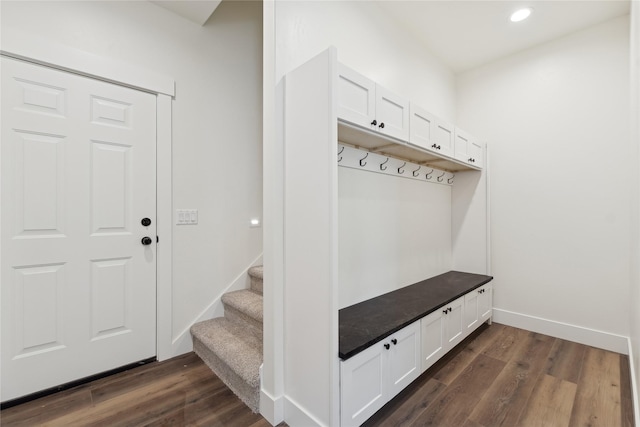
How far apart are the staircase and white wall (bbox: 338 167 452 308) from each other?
0.71 meters

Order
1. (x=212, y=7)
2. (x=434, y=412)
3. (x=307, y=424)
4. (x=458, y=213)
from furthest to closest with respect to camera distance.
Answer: (x=458, y=213)
(x=212, y=7)
(x=434, y=412)
(x=307, y=424)

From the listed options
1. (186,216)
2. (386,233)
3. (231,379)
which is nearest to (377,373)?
(231,379)

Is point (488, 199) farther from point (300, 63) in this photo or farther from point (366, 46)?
point (300, 63)

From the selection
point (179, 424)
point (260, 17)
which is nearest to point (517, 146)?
point (260, 17)

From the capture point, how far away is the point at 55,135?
1.79m

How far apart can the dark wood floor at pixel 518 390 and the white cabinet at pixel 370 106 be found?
1.69 meters

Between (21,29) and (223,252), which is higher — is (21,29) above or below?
above

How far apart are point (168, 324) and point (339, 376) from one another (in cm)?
153

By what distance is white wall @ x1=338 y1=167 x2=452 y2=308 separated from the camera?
79.6 inches

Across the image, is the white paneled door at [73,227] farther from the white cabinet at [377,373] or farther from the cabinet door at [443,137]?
the cabinet door at [443,137]

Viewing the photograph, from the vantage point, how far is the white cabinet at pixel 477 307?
2.46 m

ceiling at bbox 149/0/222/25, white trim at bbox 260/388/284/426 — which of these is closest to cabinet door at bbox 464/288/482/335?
white trim at bbox 260/388/284/426

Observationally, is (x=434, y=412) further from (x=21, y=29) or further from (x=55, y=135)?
(x=21, y=29)

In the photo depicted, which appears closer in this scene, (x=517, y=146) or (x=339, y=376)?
(x=339, y=376)
